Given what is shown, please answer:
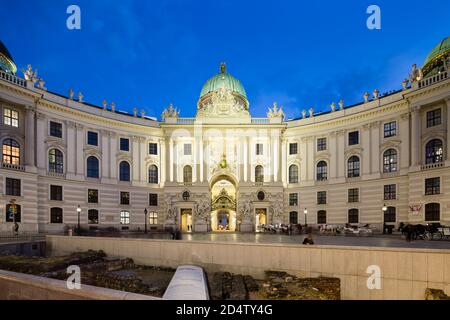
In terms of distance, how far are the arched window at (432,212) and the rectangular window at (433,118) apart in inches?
383

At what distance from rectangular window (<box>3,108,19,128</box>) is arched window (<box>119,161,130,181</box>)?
597 inches

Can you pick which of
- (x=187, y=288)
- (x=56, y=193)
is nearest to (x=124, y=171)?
(x=56, y=193)

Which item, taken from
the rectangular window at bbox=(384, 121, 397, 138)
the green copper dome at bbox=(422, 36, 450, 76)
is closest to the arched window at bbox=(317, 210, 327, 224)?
the rectangular window at bbox=(384, 121, 397, 138)

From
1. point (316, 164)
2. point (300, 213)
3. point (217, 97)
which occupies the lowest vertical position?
point (300, 213)

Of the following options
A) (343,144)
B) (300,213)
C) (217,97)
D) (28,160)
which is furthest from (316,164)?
(28,160)

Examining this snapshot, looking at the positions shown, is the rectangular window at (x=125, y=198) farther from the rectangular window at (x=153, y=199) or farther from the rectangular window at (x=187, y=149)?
the rectangular window at (x=187, y=149)

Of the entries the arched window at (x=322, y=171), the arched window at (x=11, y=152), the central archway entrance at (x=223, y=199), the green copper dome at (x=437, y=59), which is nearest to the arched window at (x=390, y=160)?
the arched window at (x=322, y=171)

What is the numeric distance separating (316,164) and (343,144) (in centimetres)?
511

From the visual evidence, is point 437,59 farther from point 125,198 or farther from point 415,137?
point 125,198

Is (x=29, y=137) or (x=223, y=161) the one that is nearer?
(x=29, y=137)

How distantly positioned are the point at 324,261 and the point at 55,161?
39090 millimetres

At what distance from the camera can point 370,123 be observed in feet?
138

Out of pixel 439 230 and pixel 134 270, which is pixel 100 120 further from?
pixel 439 230

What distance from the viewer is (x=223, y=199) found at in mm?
54219
